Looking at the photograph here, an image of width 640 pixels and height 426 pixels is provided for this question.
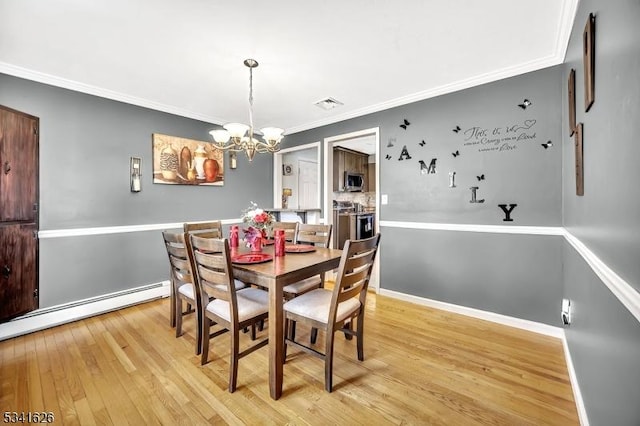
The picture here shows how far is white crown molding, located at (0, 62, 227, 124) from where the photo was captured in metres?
2.49

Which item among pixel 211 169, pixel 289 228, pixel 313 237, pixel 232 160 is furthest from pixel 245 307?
pixel 232 160

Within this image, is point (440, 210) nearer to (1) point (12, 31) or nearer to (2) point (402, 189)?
(2) point (402, 189)

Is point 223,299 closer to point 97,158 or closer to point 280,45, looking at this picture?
point 280,45

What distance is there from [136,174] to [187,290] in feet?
6.31

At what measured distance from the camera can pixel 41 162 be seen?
265cm

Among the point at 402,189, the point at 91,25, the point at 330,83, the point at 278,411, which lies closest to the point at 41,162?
the point at 91,25

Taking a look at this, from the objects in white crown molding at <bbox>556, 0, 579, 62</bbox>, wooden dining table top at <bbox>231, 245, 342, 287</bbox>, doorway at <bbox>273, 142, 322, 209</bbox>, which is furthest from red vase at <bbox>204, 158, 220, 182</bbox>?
white crown molding at <bbox>556, 0, 579, 62</bbox>

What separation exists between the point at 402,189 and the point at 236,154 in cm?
267

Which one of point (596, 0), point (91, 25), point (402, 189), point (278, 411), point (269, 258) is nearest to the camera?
point (596, 0)

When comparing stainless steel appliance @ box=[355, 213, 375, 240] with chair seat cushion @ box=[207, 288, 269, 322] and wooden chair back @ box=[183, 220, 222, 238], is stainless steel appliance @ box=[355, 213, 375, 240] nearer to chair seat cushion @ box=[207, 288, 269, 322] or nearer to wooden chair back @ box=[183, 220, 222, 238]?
wooden chair back @ box=[183, 220, 222, 238]

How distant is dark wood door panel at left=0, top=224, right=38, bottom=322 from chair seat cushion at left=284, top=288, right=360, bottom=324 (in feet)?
8.27

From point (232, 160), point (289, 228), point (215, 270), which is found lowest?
point (215, 270)

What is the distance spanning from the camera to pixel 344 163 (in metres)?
6.25

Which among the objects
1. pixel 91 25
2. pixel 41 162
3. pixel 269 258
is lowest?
pixel 269 258
